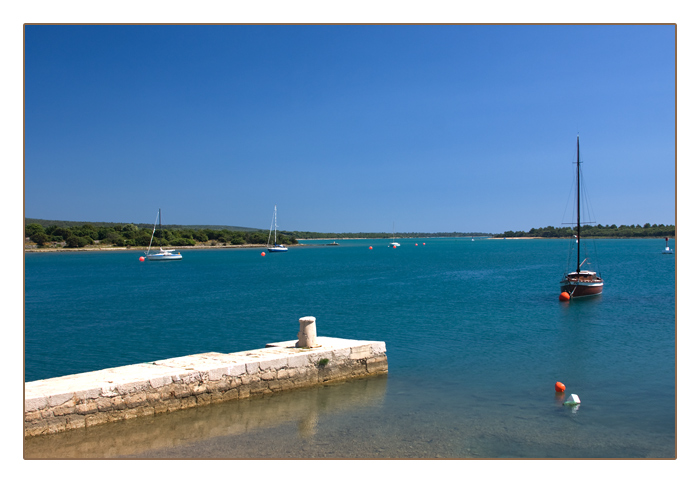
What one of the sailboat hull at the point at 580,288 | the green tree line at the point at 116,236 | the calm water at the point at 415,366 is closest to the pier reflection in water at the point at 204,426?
the calm water at the point at 415,366

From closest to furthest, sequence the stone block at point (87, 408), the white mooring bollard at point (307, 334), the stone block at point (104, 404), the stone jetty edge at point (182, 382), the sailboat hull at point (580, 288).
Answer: the stone jetty edge at point (182, 382), the stone block at point (87, 408), the stone block at point (104, 404), the white mooring bollard at point (307, 334), the sailboat hull at point (580, 288)

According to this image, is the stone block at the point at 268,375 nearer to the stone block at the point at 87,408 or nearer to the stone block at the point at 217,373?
the stone block at the point at 217,373

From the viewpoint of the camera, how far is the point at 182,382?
1141 centimetres

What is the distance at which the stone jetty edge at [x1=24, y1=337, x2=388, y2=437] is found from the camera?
9734 millimetres

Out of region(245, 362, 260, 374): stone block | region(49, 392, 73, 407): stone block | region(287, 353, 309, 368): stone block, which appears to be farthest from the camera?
region(287, 353, 309, 368): stone block

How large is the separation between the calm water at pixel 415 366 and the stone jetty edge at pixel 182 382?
1.01 ft

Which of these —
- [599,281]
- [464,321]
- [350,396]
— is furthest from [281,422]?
[599,281]

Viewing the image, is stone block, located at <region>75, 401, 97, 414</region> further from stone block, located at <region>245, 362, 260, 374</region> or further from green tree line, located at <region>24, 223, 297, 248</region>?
green tree line, located at <region>24, 223, 297, 248</region>

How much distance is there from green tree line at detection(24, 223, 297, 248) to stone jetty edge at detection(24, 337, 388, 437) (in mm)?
110724

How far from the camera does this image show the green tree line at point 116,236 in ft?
392

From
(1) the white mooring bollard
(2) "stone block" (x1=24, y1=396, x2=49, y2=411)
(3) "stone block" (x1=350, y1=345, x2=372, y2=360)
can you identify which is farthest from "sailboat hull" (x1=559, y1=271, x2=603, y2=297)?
(2) "stone block" (x1=24, y1=396, x2=49, y2=411)

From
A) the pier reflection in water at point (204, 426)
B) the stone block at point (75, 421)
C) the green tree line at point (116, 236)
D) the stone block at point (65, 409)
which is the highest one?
the green tree line at point (116, 236)

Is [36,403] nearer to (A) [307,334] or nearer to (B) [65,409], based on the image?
(B) [65,409]
